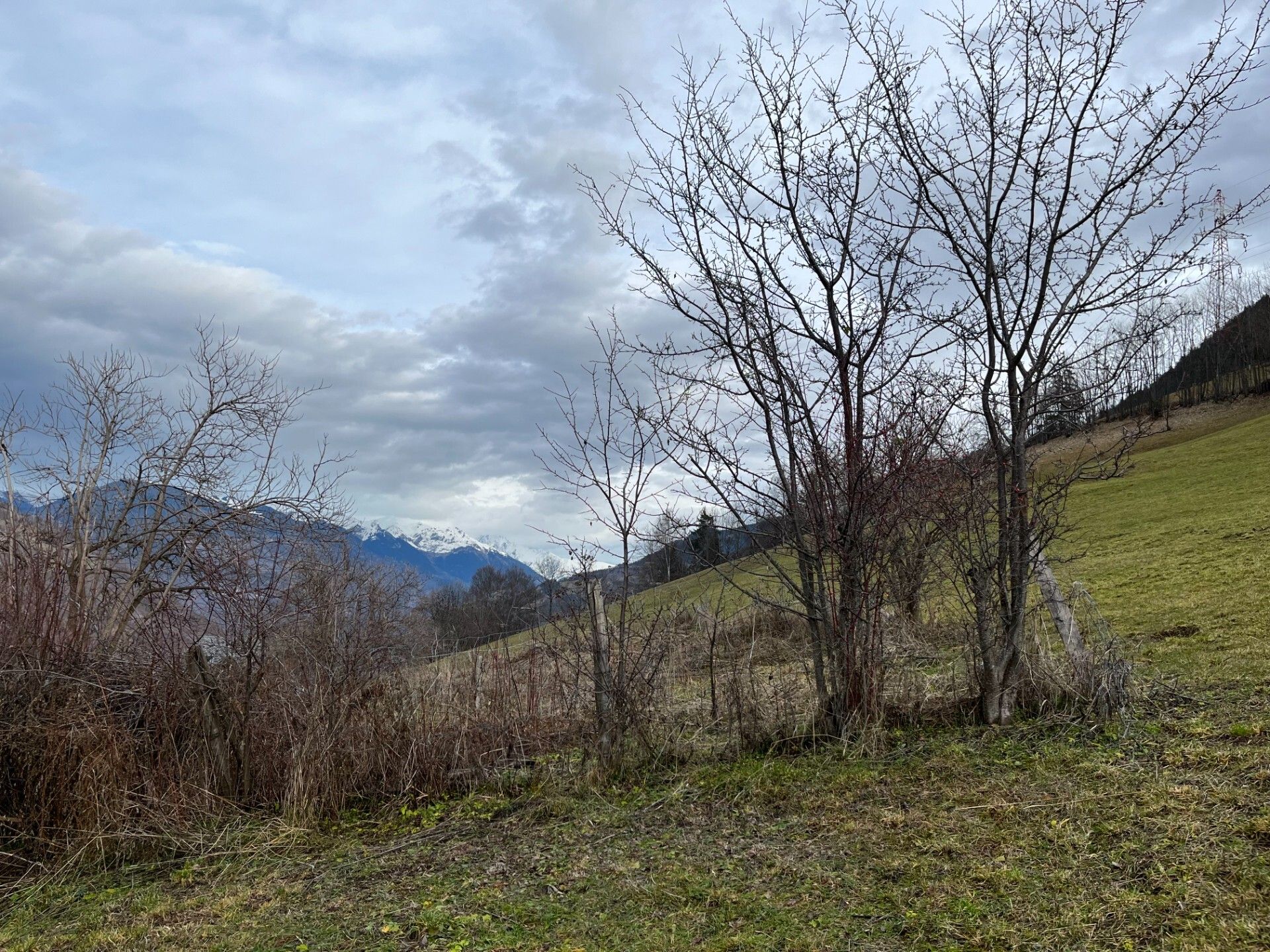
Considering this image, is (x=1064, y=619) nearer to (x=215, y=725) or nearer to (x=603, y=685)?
(x=603, y=685)

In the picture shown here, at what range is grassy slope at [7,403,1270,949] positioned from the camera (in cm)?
351

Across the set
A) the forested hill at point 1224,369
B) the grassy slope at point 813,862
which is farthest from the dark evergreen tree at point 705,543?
the forested hill at point 1224,369

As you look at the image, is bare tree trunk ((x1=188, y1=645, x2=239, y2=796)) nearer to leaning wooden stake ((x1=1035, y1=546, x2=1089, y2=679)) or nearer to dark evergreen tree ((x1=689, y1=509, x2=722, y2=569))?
dark evergreen tree ((x1=689, y1=509, x2=722, y2=569))

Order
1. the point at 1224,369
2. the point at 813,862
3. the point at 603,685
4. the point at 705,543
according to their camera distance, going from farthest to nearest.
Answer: the point at 1224,369 < the point at 705,543 < the point at 603,685 < the point at 813,862

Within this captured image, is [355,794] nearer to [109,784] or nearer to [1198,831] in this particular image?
[109,784]

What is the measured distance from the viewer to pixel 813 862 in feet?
14.3

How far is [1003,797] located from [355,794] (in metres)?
4.77

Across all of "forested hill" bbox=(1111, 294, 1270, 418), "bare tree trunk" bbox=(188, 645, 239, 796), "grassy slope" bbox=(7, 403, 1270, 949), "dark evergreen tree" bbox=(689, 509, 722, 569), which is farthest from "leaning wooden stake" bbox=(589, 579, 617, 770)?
"forested hill" bbox=(1111, 294, 1270, 418)

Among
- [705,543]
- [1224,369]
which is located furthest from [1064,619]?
[1224,369]

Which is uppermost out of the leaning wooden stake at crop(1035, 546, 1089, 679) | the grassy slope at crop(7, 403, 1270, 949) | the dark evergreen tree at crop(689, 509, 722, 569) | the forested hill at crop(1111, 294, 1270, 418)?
the forested hill at crop(1111, 294, 1270, 418)

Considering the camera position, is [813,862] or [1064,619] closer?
[813,862]

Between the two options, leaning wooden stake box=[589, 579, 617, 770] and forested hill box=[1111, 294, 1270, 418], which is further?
forested hill box=[1111, 294, 1270, 418]

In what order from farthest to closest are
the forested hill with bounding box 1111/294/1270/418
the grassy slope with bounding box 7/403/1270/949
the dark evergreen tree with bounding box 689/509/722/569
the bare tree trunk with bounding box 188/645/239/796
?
the forested hill with bounding box 1111/294/1270/418 < the dark evergreen tree with bounding box 689/509/722/569 < the bare tree trunk with bounding box 188/645/239/796 < the grassy slope with bounding box 7/403/1270/949

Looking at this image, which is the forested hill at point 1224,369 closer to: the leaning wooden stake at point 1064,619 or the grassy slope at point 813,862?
the leaning wooden stake at point 1064,619
